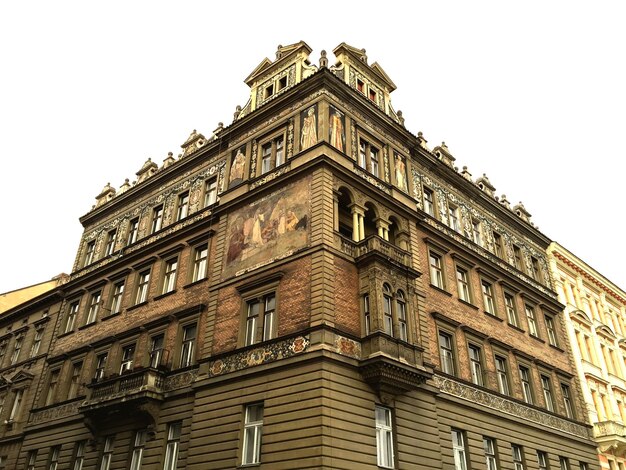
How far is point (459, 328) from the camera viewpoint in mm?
26453

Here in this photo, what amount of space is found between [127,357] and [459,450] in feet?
52.7

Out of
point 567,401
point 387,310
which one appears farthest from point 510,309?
point 387,310

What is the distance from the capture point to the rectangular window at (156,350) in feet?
83.6

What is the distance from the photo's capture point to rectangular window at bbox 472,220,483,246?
106ft

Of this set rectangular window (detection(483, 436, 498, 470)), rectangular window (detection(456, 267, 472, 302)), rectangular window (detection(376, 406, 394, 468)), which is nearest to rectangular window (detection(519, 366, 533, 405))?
rectangular window (detection(483, 436, 498, 470))

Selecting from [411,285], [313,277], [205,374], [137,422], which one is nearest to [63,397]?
[137,422]

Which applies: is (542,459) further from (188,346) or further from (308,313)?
(188,346)

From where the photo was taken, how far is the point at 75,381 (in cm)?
2934

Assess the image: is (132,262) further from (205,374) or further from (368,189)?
(368,189)

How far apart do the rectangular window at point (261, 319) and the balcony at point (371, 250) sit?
3.57 meters

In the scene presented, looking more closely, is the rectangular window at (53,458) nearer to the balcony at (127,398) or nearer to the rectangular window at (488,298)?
the balcony at (127,398)

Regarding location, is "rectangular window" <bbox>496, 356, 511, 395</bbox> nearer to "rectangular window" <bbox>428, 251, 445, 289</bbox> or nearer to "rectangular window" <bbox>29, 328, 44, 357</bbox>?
"rectangular window" <bbox>428, 251, 445, 289</bbox>

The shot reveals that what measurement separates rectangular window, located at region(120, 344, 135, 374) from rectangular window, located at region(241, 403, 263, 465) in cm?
915

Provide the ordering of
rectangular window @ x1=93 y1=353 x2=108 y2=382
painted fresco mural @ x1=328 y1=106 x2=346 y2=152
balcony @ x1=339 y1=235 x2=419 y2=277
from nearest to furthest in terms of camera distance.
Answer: balcony @ x1=339 y1=235 x2=419 y2=277 < painted fresco mural @ x1=328 y1=106 x2=346 y2=152 < rectangular window @ x1=93 y1=353 x2=108 y2=382
